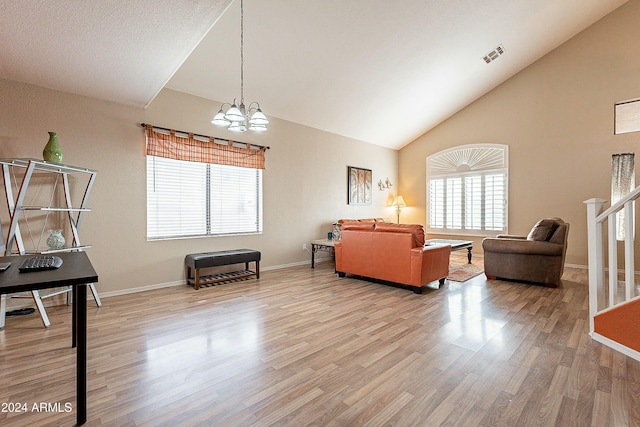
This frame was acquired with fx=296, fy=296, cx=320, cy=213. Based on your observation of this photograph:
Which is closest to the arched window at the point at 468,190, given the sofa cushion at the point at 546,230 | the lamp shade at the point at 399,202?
the lamp shade at the point at 399,202

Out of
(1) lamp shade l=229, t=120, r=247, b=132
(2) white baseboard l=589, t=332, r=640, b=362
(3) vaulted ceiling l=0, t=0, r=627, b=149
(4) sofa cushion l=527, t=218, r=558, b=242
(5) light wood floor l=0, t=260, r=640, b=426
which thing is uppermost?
(3) vaulted ceiling l=0, t=0, r=627, b=149

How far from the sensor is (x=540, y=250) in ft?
13.8

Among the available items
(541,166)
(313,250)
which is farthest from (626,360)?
(541,166)

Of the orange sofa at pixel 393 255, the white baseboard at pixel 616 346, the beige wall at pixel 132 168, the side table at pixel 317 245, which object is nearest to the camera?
the white baseboard at pixel 616 346

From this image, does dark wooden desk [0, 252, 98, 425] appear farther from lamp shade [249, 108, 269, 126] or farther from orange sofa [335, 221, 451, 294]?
orange sofa [335, 221, 451, 294]

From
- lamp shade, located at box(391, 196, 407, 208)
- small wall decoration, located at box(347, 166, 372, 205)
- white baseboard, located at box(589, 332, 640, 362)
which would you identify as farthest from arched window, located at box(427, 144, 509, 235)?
white baseboard, located at box(589, 332, 640, 362)

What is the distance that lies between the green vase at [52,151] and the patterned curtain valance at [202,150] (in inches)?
39.9

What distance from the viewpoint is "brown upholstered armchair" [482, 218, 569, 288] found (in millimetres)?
4156

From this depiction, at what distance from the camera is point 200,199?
15.4 ft

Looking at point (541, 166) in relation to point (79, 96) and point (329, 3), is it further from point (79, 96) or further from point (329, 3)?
point (79, 96)

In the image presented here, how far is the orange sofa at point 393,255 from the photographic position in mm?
3861

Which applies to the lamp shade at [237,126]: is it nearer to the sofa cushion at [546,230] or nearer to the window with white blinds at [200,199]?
the window with white blinds at [200,199]

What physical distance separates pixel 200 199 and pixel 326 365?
3473 mm

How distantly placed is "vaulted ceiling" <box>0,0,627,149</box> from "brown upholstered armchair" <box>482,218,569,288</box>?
126 inches
